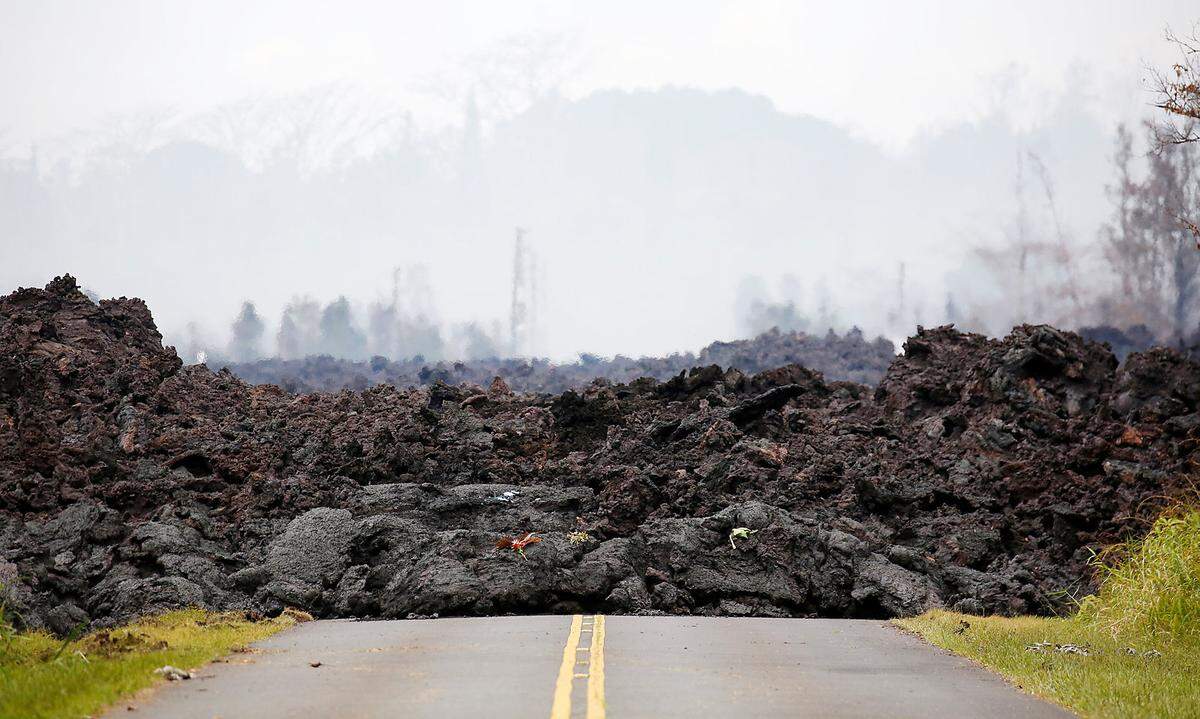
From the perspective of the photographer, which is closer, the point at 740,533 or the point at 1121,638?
the point at 1121,638

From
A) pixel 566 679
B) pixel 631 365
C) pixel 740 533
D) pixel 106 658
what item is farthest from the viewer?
pixel 631 365

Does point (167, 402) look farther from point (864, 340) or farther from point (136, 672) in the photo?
point (864, 340)

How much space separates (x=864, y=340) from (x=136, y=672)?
72493 millimetres

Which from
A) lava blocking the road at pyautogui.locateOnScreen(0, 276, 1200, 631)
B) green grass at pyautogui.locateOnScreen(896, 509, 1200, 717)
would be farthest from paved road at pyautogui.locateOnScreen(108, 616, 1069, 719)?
lava blocking the road at pyautogui.locateOnScreen(0, 276, 1200, 631)

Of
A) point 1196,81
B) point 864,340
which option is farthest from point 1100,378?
point 864,340

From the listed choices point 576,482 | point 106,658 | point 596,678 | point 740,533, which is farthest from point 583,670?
point 576,482

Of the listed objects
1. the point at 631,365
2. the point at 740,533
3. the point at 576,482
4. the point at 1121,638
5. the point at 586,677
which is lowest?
the point at 1121,638

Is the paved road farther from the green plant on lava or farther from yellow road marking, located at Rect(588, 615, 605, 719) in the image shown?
the green plant on lava

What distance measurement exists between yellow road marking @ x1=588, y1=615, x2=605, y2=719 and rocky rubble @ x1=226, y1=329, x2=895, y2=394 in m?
56.7

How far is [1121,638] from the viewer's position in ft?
68.0

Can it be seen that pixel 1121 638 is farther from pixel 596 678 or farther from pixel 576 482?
pixel 576 482

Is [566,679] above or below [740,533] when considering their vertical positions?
below

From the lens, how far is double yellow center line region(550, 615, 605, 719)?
12.6 m

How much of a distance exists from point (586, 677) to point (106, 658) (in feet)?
19.1
